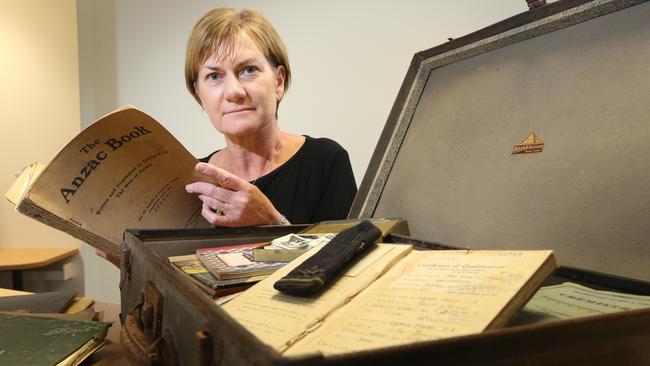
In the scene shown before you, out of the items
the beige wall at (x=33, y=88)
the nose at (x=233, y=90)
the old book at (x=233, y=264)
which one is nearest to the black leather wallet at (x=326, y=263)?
the old book at (x=233, y=264)

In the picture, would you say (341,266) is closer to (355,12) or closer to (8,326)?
(8,326)

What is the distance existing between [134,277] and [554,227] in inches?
20.9

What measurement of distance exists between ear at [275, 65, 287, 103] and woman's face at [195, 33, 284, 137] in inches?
1.4

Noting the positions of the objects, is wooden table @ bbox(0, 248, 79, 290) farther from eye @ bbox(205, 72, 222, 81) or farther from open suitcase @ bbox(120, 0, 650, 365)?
open suitcase @ bbox(120, 0, 650, 365)

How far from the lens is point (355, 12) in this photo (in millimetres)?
1430

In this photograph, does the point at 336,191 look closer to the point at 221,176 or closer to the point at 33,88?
the point at 221,176

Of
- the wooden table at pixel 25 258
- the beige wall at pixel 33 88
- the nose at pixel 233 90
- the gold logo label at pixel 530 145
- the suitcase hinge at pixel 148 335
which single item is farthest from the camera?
the beige wall at pixel 33 88

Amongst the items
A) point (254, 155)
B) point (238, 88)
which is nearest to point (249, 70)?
point (238, 88)

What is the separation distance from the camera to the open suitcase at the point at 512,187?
27 cm

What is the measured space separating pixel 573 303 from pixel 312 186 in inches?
35.1

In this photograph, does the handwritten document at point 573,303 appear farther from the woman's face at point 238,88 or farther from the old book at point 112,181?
the woman's face at point 238,88

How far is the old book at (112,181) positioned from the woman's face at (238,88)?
32 centimetres

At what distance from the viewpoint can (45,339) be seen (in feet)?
2.01

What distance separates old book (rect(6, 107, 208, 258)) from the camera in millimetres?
687
